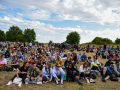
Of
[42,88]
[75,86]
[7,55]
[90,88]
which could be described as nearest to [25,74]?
[42,88]

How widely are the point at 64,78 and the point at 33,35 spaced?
64.0 metres

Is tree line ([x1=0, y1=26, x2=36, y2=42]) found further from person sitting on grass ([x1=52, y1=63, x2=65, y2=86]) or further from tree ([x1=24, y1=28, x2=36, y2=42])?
person sitting on grass ([x1=52, y1=63, x2=65, y2=86])

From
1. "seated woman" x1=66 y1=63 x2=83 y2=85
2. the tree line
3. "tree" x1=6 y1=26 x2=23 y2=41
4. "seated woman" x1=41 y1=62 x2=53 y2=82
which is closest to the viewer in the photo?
"seated woman" x1=41 y1=62 x2=53 y2=82

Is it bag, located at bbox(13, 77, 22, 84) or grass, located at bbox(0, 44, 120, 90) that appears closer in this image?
grass, located at bbox(0, 44, 120, 90)

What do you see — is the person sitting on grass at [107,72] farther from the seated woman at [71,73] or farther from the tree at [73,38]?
the tree at [73,38]

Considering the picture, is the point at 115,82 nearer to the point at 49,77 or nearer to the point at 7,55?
the point at 49,77

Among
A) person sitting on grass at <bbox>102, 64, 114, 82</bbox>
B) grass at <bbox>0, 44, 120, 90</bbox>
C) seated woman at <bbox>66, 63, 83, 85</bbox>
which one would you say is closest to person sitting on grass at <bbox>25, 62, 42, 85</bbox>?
grass at <bbox>0, 44, 120, 90</bbox>

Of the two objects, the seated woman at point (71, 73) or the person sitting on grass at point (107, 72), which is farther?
the person sitting on grass at point (107, 72)

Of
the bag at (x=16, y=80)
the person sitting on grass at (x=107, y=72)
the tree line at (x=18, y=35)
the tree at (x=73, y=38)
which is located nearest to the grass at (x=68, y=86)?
the bag at (x=16, y=80)

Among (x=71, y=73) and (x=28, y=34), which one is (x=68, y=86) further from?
(x=28, y=34)

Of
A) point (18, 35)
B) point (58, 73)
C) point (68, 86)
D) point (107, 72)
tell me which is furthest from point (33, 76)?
point (18, 35)

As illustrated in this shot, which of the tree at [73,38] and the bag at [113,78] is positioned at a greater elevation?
the tree at [73,38]

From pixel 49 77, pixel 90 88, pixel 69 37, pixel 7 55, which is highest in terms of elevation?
pixel 69 37

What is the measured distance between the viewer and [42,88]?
470 centimetres
